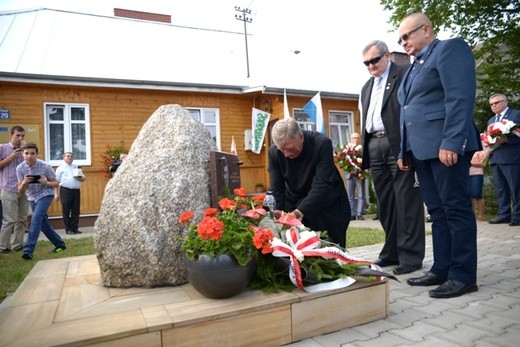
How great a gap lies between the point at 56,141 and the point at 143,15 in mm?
8850

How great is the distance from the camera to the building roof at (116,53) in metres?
11.9

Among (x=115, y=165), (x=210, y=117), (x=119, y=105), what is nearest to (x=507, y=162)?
(x=210, y=117)

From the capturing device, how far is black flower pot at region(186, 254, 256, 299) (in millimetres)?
2639

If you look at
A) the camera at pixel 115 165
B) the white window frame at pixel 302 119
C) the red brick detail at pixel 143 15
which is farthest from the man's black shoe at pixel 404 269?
the red brick detail at pixel 143 15

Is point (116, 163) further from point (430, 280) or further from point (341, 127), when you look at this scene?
point (430, 280)

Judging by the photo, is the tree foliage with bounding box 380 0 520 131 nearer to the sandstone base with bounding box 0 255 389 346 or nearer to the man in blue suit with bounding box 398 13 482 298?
the man in blue suit with bounding box 398 13 482 298

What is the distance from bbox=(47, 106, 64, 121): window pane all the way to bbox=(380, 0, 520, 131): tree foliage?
11.0 m

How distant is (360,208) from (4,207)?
768cm

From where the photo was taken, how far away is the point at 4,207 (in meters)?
6.85

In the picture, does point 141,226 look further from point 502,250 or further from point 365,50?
point 502,250

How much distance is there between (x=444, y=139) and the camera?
10.3ft

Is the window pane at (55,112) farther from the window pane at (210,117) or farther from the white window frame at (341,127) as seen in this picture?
the white window frame at (341,127)

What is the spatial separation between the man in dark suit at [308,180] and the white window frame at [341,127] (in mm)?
10874

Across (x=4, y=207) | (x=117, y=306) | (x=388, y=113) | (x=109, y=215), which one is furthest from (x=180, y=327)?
(x=4, y=207)
